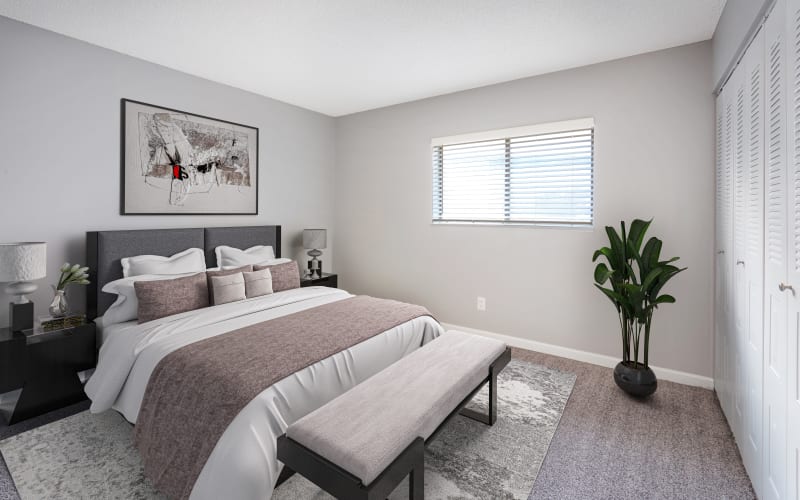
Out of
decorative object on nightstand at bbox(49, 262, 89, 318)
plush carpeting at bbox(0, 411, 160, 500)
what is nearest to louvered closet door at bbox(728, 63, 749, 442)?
plush carpeting at bbox(0, 411, 160, 500)

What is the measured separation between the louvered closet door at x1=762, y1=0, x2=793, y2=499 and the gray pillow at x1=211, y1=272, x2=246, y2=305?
128 inches

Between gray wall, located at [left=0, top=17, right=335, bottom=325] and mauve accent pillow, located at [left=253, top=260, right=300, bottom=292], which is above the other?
gray wall, located at [left=0, top=17, right=335, bottom=325]

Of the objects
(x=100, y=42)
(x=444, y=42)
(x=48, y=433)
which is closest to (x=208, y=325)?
(x=48, y=433)

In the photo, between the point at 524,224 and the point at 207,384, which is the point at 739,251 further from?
the point at 207,384

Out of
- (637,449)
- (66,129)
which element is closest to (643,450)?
(637,449)

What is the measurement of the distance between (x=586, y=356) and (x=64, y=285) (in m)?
4.12

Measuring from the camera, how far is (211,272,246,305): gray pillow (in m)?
3.07

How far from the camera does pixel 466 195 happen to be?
13.6 feet

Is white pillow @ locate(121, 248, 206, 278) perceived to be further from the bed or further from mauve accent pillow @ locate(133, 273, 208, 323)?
mauve accent pillow @ locate(133, 273, 208, 323)

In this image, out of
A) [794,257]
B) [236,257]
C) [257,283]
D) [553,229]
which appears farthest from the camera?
[236,257]

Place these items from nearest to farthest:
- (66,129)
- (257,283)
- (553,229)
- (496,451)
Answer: (496,451) → (66,129) → (257,283) → (553,229)

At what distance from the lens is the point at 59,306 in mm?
2688

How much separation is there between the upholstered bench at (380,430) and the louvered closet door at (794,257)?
1.26 meters

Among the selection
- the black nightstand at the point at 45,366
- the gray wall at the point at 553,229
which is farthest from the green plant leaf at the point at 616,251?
the black nightstand at the point at 45,366
